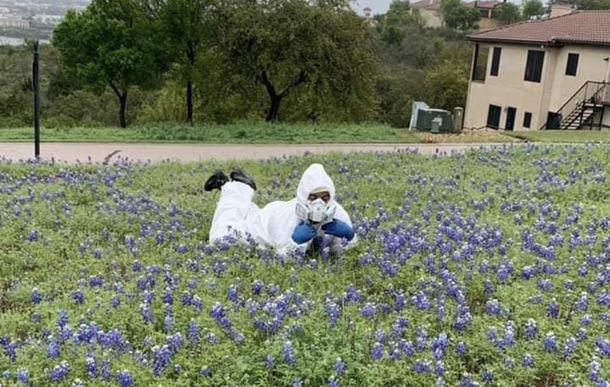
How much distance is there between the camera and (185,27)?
2338 cm

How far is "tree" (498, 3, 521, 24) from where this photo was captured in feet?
236

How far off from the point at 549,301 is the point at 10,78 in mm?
44093

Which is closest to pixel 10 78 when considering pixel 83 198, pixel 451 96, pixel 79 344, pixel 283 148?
pixel 451 96

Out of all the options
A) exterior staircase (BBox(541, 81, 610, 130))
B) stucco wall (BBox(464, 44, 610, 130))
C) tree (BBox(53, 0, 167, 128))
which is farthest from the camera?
stucco wall (BBox(464, 44, 610, 130))

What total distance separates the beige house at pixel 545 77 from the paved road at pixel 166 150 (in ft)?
45.0

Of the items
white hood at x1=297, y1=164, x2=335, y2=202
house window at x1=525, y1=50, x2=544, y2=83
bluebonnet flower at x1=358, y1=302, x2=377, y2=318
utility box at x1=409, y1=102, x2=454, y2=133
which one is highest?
house window at x1=525, y1=50, x2=544, y2=83

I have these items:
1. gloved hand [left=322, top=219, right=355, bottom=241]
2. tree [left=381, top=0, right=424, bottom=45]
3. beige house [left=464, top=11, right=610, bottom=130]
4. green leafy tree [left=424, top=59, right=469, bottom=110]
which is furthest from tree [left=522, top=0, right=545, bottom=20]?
gloved hand [left=322, top=219, right=355, bottom=241]

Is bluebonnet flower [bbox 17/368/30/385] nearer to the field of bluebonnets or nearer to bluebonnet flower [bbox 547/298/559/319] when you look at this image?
the field of bluebonnets

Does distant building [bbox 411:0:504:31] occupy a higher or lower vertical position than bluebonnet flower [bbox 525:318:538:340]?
higher

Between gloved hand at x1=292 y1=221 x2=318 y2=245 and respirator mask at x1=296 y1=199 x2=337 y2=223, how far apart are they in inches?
2.5

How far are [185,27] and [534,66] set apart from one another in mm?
15952

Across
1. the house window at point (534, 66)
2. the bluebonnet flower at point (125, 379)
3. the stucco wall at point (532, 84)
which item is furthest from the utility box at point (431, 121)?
the bluebonnet flower at point (125, 379)

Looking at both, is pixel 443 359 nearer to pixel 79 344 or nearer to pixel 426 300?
pixel 426 300

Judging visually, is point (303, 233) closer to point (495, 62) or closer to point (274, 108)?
point (274, 108)
